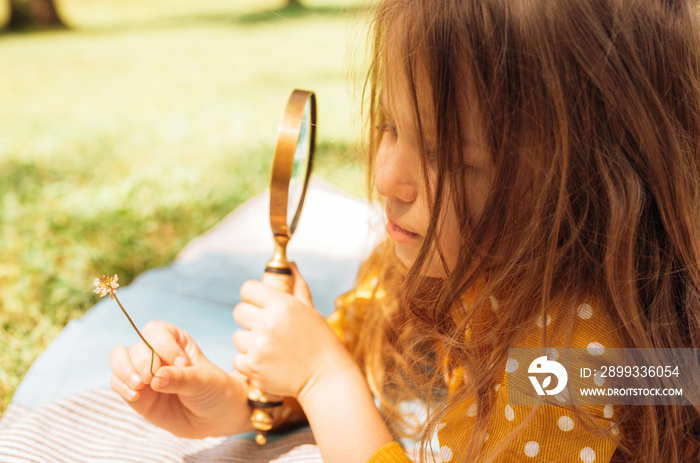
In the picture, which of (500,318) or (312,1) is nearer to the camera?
(500,318)

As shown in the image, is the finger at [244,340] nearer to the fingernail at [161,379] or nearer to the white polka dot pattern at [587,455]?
the fingernail at [161,379]

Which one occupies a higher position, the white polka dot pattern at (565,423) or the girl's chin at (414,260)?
the girl's chin at (414,260)

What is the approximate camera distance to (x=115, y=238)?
2451 mm

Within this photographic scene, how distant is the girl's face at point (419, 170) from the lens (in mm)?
1102

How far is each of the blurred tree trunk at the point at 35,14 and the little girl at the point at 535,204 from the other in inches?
356

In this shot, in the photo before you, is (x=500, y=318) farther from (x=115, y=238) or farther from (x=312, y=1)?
(x=312, y=1)

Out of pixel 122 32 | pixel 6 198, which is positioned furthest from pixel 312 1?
pixel 6 198

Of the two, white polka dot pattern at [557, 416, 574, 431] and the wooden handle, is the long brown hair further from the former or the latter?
the wooden handle

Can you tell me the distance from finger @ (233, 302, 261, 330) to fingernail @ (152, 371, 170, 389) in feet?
0.76

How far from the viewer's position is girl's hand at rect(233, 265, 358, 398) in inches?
52.0

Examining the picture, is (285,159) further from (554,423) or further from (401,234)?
(554,423)

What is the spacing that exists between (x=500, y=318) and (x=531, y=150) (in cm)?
30

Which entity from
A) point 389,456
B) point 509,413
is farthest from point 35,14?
point 509,413

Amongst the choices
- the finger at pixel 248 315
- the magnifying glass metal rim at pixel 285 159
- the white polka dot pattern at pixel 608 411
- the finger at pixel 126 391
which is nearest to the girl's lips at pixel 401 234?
the magnifying glass metal rim at pixel 285 159
